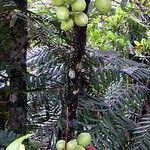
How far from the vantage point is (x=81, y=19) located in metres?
0.69

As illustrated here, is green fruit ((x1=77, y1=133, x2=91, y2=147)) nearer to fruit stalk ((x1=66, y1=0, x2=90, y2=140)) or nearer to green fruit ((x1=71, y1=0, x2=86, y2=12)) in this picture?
fruit stalk ((x1=66, y1=0, x2=90, y2=140))

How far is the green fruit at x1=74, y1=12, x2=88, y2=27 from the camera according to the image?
693 mm

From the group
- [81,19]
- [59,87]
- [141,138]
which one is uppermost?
[81,19]

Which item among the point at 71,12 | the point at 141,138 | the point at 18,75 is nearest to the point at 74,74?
the point at 71,12

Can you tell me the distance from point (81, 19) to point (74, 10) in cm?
2

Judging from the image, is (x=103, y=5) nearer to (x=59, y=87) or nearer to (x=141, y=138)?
(x=59, y=87)

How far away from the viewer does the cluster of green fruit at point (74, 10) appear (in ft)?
2.23

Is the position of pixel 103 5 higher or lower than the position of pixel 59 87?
higher

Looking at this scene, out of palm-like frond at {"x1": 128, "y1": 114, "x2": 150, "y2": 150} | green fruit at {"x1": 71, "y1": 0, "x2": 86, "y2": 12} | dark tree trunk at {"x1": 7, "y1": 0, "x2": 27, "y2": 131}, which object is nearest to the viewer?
green fruit at {"x1": 71, "y1": 0, "x2": 86, "y2": 12}

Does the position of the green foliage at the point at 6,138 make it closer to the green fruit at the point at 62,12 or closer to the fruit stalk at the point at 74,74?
the fruit stalk at the point at 74,74

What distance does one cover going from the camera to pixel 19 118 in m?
1.00

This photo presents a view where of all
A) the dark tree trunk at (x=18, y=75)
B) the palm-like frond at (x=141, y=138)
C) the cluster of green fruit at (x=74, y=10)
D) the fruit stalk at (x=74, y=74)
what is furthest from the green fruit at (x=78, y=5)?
the palm-like frond at (x=141, y=138)

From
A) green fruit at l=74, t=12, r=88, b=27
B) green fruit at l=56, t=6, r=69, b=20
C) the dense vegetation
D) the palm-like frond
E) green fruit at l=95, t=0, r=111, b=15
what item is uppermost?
green fruit at l=95, t=0, r=111, b=15

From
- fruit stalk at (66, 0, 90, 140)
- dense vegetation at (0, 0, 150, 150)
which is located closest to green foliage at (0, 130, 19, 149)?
dense vegetation at (0, 0, 150, 150)
